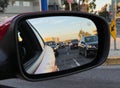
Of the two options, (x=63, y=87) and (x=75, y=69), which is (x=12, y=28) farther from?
(x=63, y=87)

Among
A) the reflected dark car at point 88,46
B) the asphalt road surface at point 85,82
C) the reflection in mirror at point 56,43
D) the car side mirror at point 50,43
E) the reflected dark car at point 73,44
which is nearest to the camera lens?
the car side mirror at point 50,43

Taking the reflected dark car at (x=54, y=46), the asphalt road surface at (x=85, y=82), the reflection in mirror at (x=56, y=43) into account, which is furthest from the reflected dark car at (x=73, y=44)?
the asphalt road surface at (x=85, y=82)

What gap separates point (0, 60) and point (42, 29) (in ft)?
1.06

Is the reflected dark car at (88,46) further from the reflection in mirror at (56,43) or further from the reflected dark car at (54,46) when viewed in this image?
the reflected dark car at (54,46)

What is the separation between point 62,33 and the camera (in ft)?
5.69

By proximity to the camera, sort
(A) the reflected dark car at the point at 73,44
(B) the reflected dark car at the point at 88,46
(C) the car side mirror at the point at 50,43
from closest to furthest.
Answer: (C) the car side mirror at the point at 50,43
(A) the reflected dark car at the point at 73,44
(B) the reflected dark car at the point at 88,46

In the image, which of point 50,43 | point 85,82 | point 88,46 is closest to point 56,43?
point 50,43

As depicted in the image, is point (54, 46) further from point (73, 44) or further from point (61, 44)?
point (73, 44)

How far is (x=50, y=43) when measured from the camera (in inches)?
66.2

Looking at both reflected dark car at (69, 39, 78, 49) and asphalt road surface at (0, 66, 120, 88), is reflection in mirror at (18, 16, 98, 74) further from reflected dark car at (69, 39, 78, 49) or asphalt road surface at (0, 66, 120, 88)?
asphalt road surface at (0, 66, 120, 88)

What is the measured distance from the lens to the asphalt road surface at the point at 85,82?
762 centimetres

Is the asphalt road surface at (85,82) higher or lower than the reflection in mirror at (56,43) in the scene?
lower

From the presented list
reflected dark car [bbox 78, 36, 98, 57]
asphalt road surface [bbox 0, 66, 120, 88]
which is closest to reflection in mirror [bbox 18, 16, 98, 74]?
reflected dark car [bbox 78, 36, 98, 57]

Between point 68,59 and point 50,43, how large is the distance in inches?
6.7
